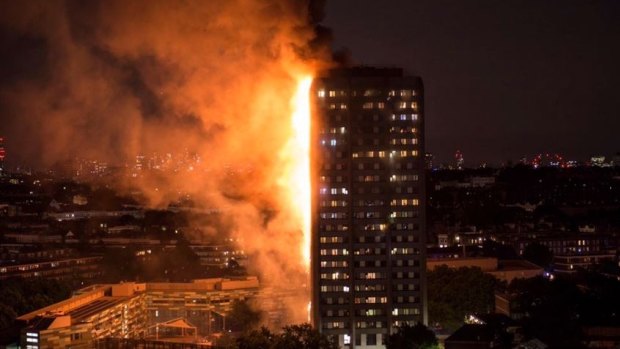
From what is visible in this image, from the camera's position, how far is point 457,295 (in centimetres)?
3703

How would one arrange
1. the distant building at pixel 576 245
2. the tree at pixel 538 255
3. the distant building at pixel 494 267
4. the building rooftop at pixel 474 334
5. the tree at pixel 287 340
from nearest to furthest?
1. the tree at pixel 287 340
2. the building rooftop at pixel 474 334
3. the distant building at pixel 494 267
4. the tree at pixel 538 255
5. the distant building at pixel 576 245

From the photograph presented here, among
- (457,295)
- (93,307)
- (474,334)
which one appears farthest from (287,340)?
(457,295)

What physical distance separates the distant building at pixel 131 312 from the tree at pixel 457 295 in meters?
8.46

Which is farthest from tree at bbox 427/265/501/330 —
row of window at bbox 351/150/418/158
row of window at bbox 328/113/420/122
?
row of window at bbox 328/113/420/122

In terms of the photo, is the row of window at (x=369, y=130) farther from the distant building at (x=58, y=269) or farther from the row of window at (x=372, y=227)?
the distant building at (x=58, y=269)

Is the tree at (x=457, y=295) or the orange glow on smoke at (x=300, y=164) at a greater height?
the orange glow on smoke at (x=300, y=164)

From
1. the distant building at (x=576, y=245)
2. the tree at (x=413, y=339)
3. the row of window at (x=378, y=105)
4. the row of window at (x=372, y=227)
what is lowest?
the tree at (x=413, y=339)

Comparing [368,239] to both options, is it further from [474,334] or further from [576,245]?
[576,245]

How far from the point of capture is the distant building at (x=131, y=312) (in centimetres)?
2989

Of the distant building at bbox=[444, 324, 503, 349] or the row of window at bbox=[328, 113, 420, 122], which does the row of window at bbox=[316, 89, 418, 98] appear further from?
the distant building at bbox=[444, 324, 503, 349]

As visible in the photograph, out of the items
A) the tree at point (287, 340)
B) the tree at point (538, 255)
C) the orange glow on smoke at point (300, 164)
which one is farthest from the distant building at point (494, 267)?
the tree at point (287, 340)

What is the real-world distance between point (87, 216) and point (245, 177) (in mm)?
48042

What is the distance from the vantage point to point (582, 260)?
56094 mm

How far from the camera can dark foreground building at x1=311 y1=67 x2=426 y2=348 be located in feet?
106
